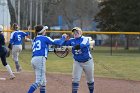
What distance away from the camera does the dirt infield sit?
42.8 ft

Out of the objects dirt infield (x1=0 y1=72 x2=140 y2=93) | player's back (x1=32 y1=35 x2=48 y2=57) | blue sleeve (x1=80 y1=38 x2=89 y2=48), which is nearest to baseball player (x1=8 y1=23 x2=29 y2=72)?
dirt infield (x1=0 y1=72 x2=140 y2=93)

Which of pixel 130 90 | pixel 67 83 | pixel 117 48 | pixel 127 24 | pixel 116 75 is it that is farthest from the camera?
pixel 117 48

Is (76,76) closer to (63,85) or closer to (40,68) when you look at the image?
(40,68)

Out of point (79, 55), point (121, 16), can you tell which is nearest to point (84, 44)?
point (79, 55)

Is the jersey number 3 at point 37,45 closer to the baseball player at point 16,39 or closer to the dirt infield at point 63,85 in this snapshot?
the dirt infield at point 63,85

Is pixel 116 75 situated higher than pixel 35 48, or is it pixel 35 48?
pixel 35 48

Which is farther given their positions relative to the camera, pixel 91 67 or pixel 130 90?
pixel 130 90

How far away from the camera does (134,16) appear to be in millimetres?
39688

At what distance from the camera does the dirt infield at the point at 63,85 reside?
1305 cm

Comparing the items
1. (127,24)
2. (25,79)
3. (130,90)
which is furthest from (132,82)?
(127,24)

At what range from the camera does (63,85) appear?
14180 millimetres

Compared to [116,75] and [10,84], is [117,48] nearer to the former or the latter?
[116,75]

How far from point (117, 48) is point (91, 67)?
31.6 meters

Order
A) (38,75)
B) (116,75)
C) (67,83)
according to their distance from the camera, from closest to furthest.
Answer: (38,75), (67,83), (116,75)
